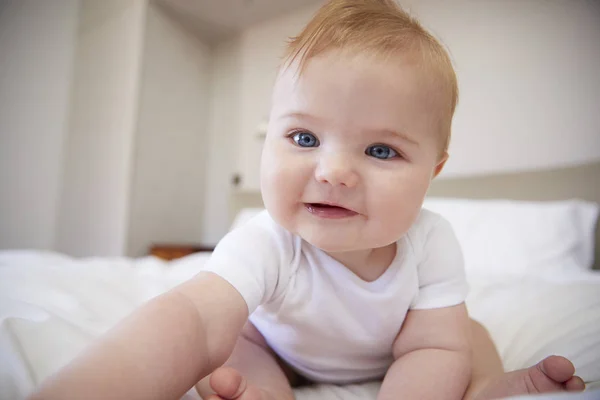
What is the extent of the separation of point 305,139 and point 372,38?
14cm

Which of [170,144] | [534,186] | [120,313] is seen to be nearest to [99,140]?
[170,144]

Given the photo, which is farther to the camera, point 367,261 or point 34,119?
point 34,119

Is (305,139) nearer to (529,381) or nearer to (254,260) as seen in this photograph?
(254,260)

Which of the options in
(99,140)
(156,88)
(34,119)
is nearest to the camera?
(34,119)

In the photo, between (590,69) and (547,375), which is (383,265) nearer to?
(547,375)

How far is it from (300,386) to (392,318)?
20 cm

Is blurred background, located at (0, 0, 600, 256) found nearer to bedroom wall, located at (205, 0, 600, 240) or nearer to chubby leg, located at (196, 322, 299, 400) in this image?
bedroom wall, located at (205, 0, 600, 240)

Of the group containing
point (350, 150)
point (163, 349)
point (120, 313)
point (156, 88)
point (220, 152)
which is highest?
point (156, 88)

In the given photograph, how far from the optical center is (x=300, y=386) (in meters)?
0.62

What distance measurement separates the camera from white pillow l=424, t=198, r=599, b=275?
1474 millimetres

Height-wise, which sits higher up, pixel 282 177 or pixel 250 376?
pixel 282 177

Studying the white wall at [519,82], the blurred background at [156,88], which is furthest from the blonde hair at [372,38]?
the white wall at [519,82]

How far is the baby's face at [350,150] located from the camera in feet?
1.43

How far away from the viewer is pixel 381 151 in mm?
466
